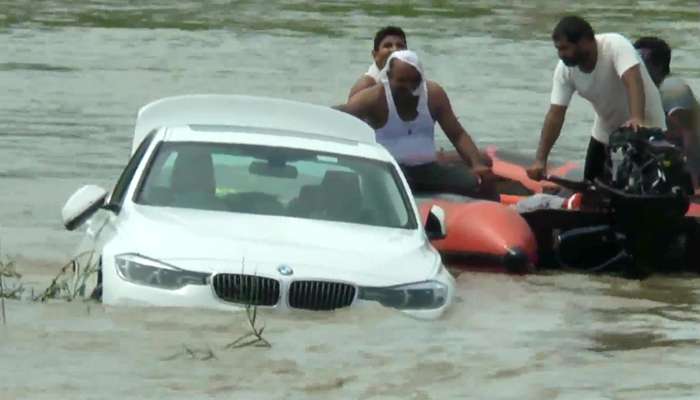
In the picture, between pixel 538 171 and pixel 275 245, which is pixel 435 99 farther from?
pixel 275 245

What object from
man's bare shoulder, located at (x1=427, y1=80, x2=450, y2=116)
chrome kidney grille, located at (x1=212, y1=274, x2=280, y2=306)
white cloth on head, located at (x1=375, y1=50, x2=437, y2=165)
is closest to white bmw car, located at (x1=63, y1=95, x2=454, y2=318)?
chrome kidney grille, located at (x1=212, y1=274, x2=280, y2=306)

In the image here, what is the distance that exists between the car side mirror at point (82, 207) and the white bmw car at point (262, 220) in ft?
0.03

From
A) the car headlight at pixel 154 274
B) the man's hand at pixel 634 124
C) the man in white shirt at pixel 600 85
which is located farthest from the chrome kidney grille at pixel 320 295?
the man in white shirt at pixel 600 85

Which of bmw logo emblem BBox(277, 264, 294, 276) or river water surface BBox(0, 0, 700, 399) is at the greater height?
bmw logo emblem BBox(277, 264, 294, 276)

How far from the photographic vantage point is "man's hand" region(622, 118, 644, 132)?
14.3 metres

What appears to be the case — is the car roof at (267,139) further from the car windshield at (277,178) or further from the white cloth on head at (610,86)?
the white cloth on head at (610,86)

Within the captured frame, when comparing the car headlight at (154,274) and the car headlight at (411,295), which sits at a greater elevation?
the car headlight at (154,274)

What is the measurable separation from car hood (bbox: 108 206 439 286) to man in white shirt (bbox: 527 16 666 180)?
3283mm

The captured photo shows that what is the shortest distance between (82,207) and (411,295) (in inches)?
72.3

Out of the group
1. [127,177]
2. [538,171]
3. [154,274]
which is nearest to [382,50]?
[538,171]

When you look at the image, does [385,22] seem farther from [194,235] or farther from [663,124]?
[194,235]

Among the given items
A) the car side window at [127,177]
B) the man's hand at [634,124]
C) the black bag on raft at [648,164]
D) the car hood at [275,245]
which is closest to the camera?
the car hood at [275,245]

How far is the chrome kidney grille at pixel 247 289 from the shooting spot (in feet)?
35.8

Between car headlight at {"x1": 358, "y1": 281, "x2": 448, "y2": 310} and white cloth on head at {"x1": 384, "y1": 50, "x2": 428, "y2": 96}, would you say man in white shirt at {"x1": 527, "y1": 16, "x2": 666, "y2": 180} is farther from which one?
car headlight at {"x1": 358, "y1": 281, "x2": 448, "y2": 310}
